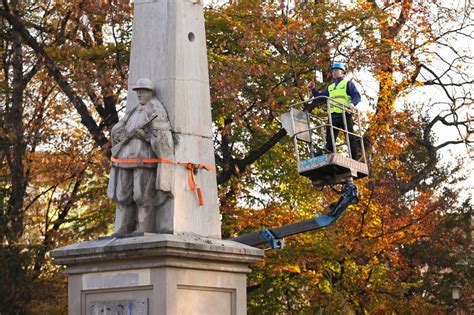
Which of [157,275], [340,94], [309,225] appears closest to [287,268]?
[309,225]

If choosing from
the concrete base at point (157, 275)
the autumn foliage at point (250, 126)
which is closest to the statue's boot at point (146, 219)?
the concrete base at point (157, 275)

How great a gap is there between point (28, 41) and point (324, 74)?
675 cm

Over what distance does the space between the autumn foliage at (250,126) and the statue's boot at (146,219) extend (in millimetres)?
12405

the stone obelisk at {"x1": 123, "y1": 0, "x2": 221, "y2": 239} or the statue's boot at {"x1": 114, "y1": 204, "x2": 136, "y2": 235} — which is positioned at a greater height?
the stone obelisk at {"x1": 123, "y1": 0, "x2": 221, "y2": 239}

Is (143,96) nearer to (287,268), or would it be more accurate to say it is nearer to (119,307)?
(119,307)

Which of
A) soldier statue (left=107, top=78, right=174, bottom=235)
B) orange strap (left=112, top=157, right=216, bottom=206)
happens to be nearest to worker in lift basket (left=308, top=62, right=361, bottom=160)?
orange strap (left=112, top=157, right=216, bottom=206)

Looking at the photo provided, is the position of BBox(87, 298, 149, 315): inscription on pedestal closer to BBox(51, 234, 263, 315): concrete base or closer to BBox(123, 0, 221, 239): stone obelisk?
BBox(51, 234, 263, 315): concrete base

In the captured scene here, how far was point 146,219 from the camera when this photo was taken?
12125 millimetres

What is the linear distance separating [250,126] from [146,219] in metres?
14.5

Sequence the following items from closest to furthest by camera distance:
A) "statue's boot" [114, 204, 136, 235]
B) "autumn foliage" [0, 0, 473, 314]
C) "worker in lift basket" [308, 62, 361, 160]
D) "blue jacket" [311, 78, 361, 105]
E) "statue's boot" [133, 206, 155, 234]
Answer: "statue's boot" [133, 206, 155, 234]
"statue's boot" [114, 204, 136, 235]
"blue jacket" [311, 78, 361, 105]
"worker in lift basket" [308, 62, 361, 160]
"autumn foliage" [0, 0, 473, 314]

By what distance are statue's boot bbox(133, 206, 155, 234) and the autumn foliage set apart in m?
12.4

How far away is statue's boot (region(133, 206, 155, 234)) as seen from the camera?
39.7 ft

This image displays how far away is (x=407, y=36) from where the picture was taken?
30.6m

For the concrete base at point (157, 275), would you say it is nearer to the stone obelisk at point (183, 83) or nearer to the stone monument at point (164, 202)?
the stone monument at point (164, 202)
